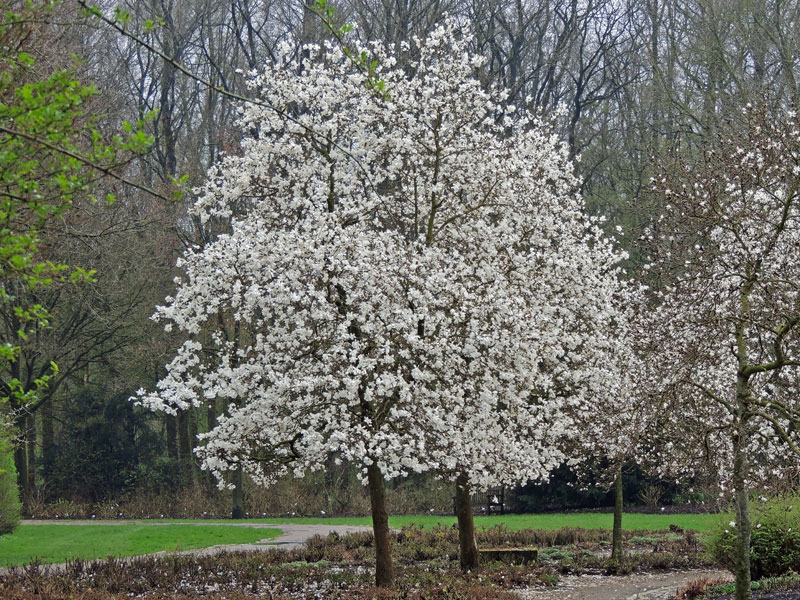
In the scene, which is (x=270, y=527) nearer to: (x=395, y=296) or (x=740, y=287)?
(x=395, y=296)

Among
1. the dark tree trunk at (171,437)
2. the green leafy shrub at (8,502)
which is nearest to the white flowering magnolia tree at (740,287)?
the green leafy shrub at (8,502)

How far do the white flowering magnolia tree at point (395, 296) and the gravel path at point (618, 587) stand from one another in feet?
5.21

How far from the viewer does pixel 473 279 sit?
1241cm

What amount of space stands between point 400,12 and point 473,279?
18.7 metres

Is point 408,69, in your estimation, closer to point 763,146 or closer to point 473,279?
point 473,279

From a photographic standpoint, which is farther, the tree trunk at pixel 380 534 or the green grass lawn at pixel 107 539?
the green grass lawn at pixel 107 539

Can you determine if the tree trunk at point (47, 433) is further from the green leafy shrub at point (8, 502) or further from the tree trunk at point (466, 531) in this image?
the tree trunk at point (466, 531)

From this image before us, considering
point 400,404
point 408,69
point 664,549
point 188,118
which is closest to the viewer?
point 400,404

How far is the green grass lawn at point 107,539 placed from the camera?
1717cm

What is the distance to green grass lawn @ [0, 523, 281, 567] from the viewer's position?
56.3 ft

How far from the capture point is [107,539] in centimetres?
1938

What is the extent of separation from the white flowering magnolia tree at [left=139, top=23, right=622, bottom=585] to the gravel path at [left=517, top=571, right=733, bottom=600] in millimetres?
1589

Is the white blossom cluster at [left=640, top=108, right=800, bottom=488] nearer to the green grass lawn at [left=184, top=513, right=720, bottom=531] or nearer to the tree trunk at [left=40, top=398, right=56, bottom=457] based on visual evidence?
the green grass lawn at [left=184, top=513, right=720, bottom=531]

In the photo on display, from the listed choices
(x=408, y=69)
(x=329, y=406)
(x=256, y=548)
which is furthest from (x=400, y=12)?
(x=329, y=406)
